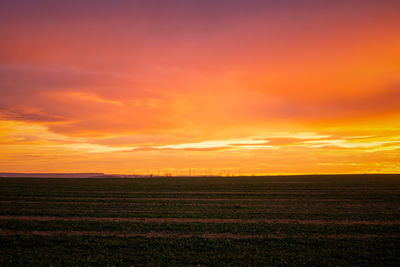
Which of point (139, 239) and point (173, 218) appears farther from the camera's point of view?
point (173, 218)

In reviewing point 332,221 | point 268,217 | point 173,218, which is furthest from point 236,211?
point 332,221

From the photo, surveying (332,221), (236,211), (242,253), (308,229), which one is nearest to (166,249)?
(242,253)

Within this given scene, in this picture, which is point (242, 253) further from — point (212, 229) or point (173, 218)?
point (173, 218)

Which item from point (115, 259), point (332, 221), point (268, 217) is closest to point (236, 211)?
point (268, 217)

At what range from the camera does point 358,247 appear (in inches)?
572

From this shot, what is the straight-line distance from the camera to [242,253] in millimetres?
13523

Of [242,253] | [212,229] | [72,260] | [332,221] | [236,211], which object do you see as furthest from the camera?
[236,211]

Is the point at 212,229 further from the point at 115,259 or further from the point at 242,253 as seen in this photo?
the point at 115,259

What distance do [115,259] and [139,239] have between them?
11.1ft

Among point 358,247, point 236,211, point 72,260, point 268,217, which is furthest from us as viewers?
point 236,211

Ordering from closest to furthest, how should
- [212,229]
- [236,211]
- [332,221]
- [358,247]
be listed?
[358,247] < [212,229] < [332,221] < [236,211]

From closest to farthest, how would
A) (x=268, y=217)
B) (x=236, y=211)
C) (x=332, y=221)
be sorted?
(x=332, y=221) → (x=268, y=217) → (x=236, y=211)

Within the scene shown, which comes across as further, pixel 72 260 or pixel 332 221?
pixel 332 221

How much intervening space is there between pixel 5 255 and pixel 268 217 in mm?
19729
